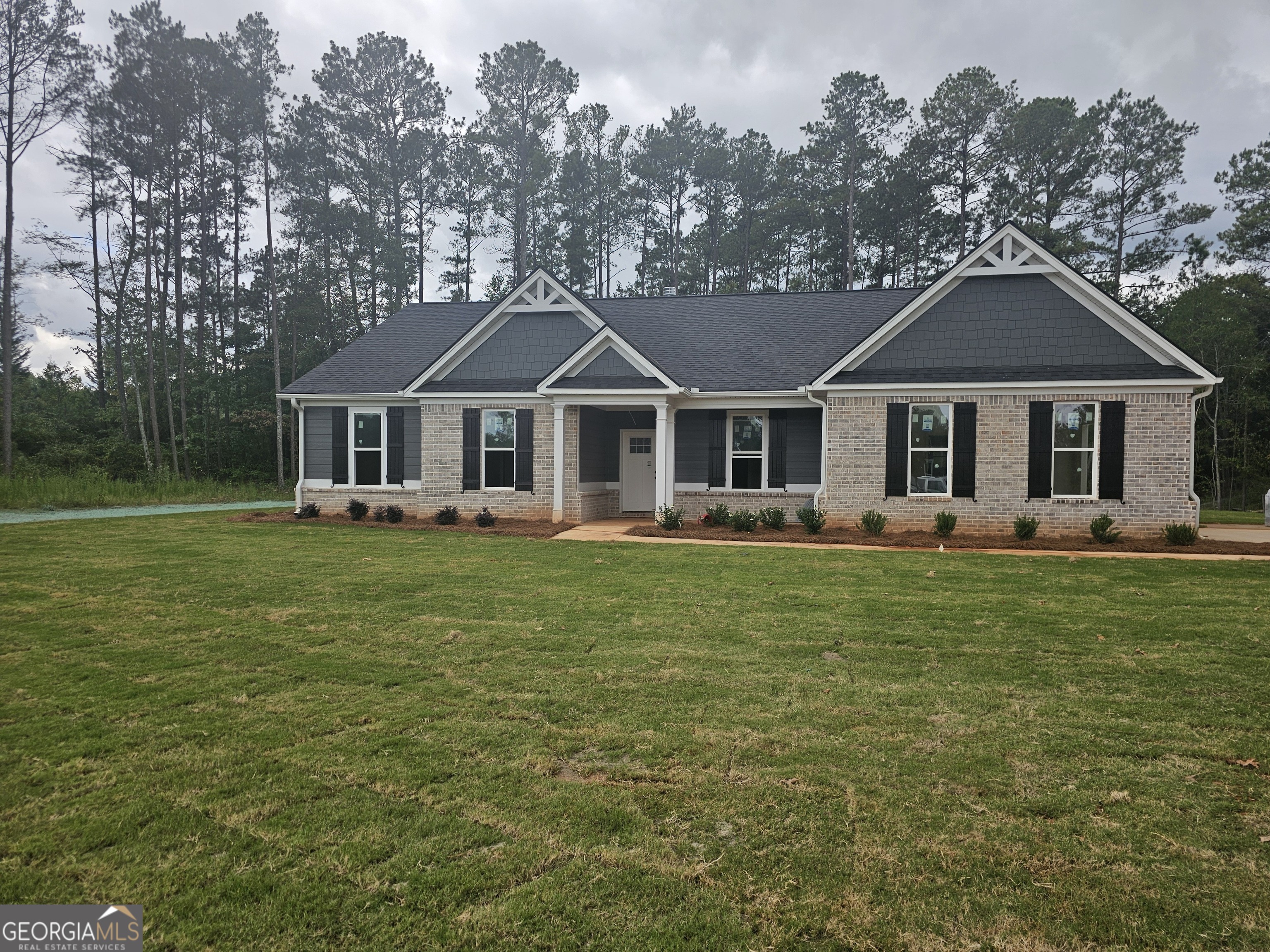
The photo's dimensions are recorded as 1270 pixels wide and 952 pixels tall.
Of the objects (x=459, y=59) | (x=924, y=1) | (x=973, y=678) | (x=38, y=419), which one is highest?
(x=459, y=59)

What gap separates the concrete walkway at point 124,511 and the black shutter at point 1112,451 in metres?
20.6

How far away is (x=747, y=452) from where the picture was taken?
1658 centimetres

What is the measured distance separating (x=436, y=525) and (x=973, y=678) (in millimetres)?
12927

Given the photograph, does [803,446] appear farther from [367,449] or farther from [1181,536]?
[367,449]

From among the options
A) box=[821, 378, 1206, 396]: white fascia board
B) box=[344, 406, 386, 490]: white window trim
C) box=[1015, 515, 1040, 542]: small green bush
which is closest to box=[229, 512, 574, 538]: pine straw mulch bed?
box=[344, 406, 386, 490]: white window trim

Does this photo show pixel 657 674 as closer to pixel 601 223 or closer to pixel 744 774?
pixel 744 774

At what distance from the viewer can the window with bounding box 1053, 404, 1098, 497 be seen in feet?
44.5

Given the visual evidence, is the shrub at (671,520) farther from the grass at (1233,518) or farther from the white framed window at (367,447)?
the grass at (1233,518)

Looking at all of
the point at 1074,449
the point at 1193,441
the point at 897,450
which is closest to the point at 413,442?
the point at 897,450

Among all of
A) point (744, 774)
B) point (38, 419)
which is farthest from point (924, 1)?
point (38, 419)

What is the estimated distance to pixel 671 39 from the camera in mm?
20469

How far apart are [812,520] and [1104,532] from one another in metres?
5.35

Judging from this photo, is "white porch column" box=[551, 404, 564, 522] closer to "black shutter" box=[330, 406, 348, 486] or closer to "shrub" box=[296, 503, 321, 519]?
"shrub" box=[296, 503, 321, 519]

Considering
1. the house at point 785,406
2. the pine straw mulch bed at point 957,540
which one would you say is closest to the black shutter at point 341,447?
the house at point 785,406
